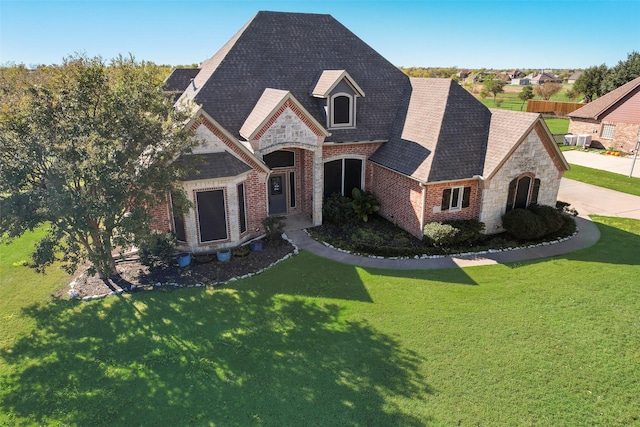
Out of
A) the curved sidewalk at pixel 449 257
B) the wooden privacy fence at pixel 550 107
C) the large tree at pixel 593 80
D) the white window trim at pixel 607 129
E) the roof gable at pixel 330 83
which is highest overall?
the large tree at pixel 593 80

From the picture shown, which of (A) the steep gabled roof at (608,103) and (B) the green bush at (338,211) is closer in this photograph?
(B) the green bush at (338,211)

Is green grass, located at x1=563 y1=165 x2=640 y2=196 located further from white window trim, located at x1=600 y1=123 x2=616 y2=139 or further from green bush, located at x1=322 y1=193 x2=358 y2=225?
green bush, located at x1=322 y1=193 x2=358 y2=225

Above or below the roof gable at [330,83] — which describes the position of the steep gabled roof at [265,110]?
below

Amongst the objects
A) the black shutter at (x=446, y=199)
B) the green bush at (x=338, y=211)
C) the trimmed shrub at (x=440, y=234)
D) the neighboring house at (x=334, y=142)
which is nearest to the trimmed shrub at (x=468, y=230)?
the trimmed shrub at (x=440, y=234)

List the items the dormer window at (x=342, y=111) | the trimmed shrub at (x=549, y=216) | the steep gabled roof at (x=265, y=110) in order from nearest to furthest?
the steep gabled roof at (x=265, y=110) → the trimmed shrub at (x=549, y=216) → the dormer window at (x=342, y=111)

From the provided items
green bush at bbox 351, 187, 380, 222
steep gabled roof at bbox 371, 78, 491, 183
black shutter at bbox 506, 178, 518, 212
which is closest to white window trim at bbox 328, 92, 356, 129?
steep gabled roof at bbox 371, 78, 491, 183

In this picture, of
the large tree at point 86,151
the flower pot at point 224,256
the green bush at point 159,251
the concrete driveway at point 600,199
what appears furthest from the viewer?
the concrete driveway at point 600,199

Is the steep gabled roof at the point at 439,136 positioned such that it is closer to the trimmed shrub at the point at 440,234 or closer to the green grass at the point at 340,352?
the trimmed shrub at the point at 440,234
